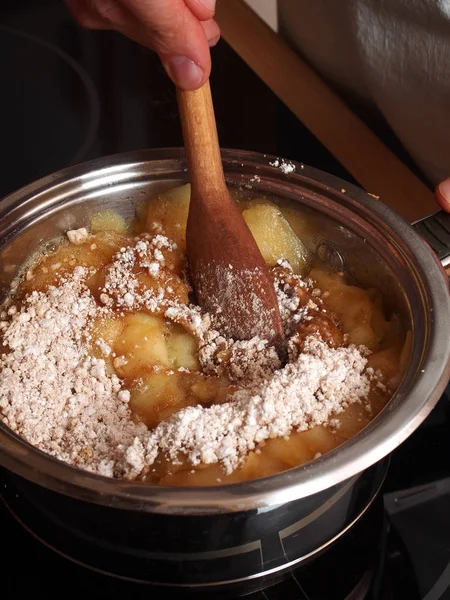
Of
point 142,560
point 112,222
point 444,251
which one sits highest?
point 112,222

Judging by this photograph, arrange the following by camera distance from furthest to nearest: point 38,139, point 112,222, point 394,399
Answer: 1. point 38,139
2. point 112,222
3. point 394,399

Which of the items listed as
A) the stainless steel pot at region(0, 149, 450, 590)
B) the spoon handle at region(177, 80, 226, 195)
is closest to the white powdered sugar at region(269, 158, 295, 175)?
the stainless steel pot at region(0, 149, 450, 590)

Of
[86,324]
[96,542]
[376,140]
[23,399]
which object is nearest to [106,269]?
[86,324]

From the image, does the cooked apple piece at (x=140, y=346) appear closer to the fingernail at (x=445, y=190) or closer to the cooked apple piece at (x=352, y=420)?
the cooked apple piece at (x=352, y=420)

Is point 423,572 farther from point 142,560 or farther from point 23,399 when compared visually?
point 23,399

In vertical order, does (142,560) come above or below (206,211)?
below

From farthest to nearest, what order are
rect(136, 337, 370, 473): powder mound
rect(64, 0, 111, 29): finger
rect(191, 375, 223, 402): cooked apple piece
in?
rect(64, 0, 111, 29): finger
rect(191, 375, 223, 402): cooked apple piece
rect(136, 337, 370, 473): powder mound

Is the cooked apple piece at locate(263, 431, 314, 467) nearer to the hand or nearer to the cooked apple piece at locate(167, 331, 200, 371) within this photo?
the cooked apple piece at locate(167, 331, 200, 371)
